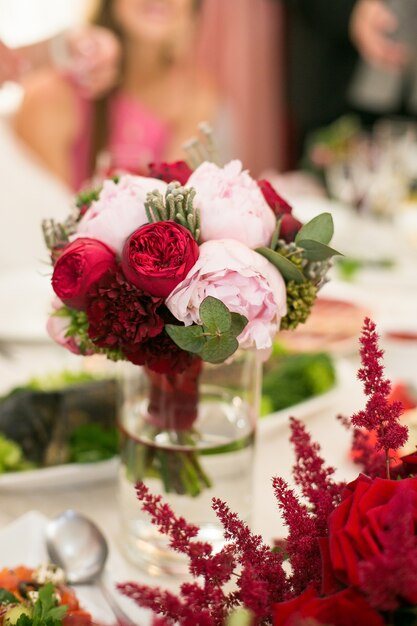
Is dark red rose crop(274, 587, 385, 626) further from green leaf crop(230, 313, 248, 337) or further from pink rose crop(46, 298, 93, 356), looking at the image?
pink rose crop(46, 298, 93, 356)

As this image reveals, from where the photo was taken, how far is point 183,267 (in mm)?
553

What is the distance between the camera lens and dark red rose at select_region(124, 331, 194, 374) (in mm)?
600

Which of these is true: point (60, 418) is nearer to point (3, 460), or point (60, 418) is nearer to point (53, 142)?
point (3, 460)

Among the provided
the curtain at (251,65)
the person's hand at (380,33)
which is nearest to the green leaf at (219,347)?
the person's hand at (380,33)

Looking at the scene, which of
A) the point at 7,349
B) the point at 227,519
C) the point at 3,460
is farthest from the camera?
the point at 7,349

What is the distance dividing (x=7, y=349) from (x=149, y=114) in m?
2.10

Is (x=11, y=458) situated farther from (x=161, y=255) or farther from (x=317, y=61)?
(x=317, y=61)

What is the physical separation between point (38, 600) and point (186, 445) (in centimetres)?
22

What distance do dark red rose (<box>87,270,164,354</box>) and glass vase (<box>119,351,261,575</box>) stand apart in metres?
0.13

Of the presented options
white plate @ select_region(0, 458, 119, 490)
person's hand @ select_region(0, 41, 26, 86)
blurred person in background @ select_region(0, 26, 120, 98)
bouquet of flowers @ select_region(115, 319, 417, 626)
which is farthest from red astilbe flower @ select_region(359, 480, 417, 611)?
blurred person in background @ select_region(0, 26, 120, 98)

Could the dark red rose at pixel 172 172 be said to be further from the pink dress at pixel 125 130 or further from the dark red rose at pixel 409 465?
the pink dress at pixel 125 130

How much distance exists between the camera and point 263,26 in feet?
12.5

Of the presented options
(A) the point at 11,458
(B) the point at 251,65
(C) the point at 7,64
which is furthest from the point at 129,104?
(A) the point at 11,458

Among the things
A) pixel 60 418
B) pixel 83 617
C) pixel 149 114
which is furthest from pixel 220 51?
pixel 83 617
